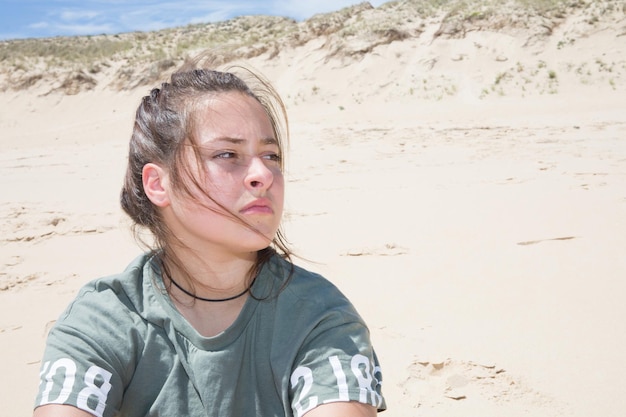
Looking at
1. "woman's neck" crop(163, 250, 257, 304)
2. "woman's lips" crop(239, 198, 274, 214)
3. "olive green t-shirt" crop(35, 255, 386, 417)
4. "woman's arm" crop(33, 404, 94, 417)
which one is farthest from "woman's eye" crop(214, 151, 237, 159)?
"woman's arm" crop(33, 404, 94, 417)

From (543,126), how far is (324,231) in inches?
231

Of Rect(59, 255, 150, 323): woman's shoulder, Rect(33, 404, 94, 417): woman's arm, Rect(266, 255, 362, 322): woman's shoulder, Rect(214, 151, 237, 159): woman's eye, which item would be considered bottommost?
Rect(33, 404, 94, 417): woman's arm

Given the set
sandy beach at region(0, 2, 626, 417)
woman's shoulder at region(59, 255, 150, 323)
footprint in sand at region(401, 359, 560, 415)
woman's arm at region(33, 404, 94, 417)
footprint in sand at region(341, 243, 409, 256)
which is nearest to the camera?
woman's arm at region(33, 404, 94, 417)

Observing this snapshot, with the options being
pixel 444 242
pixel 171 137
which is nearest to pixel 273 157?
pixel 171 137

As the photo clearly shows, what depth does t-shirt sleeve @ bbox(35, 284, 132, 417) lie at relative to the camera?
3.68 ft

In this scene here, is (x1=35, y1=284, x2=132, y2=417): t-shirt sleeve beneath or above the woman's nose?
beneath

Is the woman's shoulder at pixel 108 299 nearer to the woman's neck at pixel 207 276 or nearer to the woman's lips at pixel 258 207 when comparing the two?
the woman's neck at pixel 207 276

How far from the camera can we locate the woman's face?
51.9 inches

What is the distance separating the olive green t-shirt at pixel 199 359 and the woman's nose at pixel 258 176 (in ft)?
0.90

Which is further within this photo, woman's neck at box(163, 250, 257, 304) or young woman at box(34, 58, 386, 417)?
woman's neck at box(163, 250, 257, 304)

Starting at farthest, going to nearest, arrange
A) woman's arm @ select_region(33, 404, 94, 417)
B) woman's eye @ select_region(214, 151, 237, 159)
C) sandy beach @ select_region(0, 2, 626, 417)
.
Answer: sandy beach @ select_region(0, 2, 626, 417) → woman's eye @ select_region(214, 151, 237, 159) → woman's arm @ select_region(33, 404, 94, 417)

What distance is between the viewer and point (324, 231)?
4270 mm

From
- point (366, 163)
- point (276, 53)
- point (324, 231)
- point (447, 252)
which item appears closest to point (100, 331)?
point (447, 252)

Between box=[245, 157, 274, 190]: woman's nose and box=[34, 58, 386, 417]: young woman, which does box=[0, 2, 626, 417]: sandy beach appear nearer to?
box=[34, 58, 386, 417]: young woman
